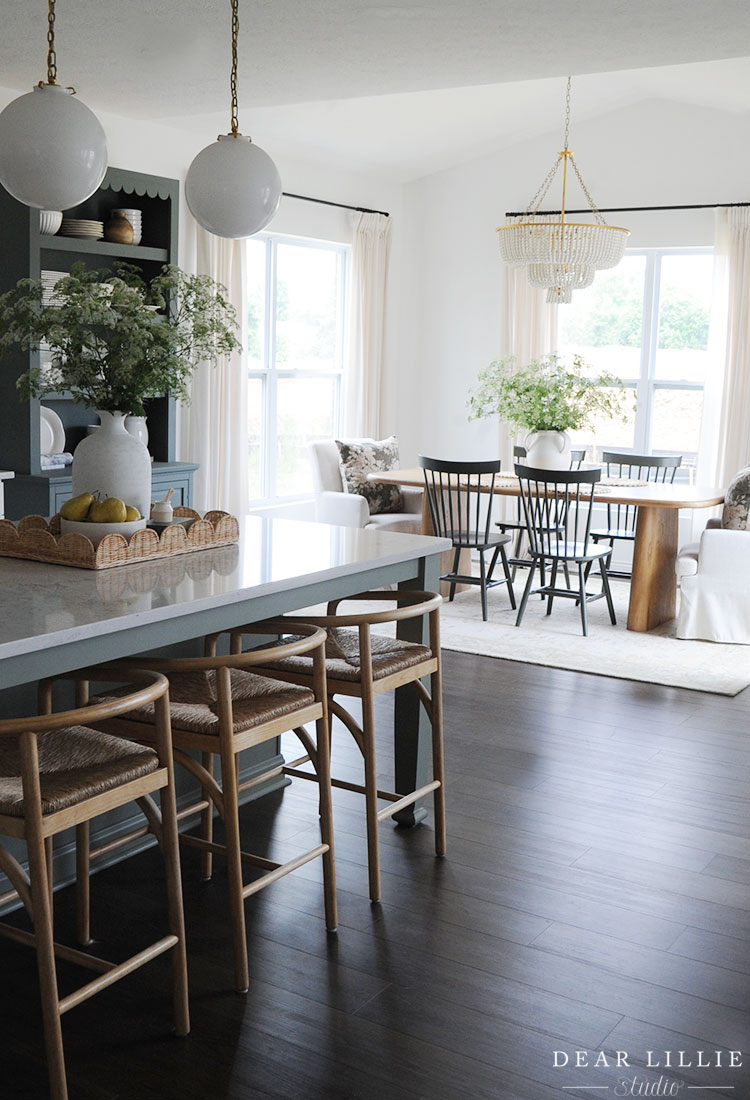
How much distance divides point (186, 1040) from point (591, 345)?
6610 millimetres

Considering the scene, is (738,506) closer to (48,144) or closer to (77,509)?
(77,509)

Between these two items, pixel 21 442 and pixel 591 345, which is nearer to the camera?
pixel 21 442

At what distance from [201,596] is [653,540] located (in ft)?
13.7

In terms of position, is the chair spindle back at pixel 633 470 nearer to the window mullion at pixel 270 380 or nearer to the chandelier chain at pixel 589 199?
the chandelier chain at pixel 589 199

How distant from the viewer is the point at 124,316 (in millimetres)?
2775

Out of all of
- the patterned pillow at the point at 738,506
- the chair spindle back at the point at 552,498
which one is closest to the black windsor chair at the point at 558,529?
the chair spindle back at the point at 552,498

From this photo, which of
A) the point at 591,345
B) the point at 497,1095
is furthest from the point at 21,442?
the point at 591,345

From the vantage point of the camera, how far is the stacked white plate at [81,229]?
5.36 m

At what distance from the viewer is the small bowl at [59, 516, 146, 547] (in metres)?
2.80

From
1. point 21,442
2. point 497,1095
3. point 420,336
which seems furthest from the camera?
point 420,336

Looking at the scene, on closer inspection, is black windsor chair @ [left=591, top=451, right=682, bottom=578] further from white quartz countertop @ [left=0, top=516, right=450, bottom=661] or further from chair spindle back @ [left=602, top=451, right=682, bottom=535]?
white quartz countertop @ [left=0, top=516, right=450, bottom=661]

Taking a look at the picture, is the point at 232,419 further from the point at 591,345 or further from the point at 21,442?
the point at 591,345

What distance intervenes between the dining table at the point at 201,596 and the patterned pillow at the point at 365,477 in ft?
11.8

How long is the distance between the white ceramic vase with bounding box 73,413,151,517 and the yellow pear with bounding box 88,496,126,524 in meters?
0.10
